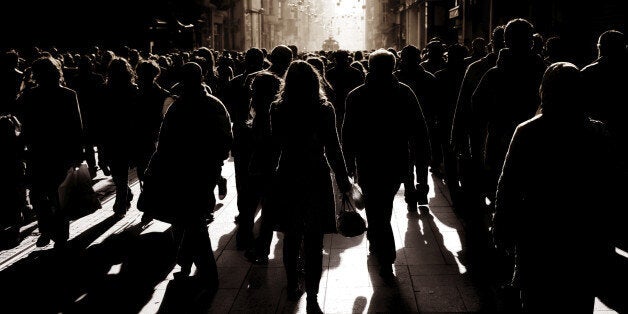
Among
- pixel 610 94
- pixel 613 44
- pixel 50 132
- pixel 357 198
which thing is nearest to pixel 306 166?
pixel 357 198

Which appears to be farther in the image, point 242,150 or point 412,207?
point 412,207

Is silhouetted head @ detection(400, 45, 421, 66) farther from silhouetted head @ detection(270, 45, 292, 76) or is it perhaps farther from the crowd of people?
silhouetted head @ detection(270, 45, 292, 76)

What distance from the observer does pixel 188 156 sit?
17.6 feet

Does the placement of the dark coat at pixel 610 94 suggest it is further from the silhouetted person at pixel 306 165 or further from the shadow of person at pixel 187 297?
the shadow of person at pixel 187 297

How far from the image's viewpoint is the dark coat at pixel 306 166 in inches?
186

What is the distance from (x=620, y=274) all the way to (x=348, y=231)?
2.58 meters

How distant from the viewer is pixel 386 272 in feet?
18.8

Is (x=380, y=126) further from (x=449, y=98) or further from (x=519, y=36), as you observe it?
(x=449, y=98)

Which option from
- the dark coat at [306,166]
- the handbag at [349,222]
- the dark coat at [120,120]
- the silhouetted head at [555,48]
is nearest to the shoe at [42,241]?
the dark coat at [120,120]

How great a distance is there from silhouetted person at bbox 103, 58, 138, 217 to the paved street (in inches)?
31.8

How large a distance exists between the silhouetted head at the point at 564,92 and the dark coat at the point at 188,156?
9.54ft

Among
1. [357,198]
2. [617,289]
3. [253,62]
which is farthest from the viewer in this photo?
[253,62]

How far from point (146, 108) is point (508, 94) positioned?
437 centimetres

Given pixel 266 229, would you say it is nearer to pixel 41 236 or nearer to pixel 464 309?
pixel 464 309
